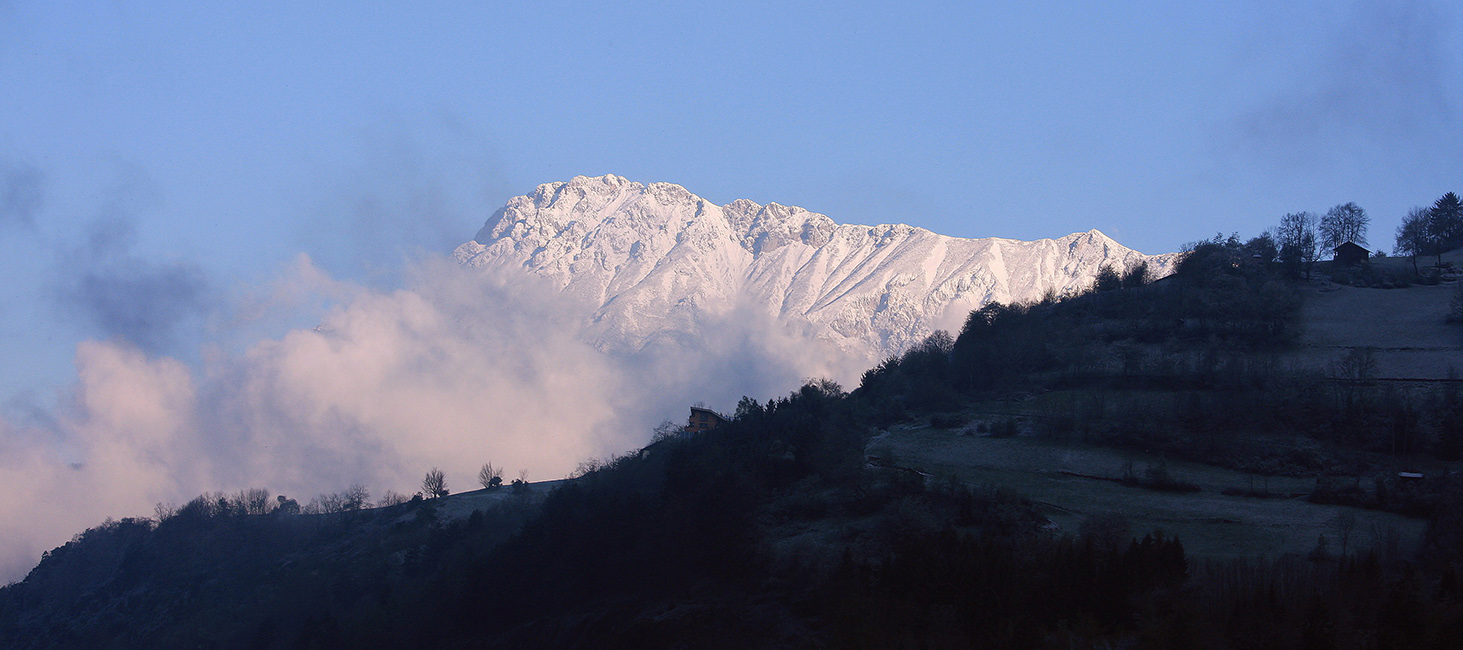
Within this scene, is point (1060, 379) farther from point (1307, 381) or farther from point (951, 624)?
point (951, 624)

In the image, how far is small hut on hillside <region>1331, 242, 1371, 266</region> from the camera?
136875 mm

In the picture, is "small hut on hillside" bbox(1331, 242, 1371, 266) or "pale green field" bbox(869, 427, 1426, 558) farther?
"small hut on hillside" bbox(1331, 242, 1371, 266)

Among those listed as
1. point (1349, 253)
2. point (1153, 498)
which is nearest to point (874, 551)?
point (1153, 498)

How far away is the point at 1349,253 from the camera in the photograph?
452 feet

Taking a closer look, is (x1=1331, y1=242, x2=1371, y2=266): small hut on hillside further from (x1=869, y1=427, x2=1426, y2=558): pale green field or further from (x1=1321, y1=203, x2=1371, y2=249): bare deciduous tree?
(x1=869, y1=427, x2=1426, y2=558): pale green field

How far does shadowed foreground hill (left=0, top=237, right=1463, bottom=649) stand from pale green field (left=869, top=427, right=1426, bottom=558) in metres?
2.10

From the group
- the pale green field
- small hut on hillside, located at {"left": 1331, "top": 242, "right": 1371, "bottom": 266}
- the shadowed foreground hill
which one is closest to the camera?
the shadowed foreground hill

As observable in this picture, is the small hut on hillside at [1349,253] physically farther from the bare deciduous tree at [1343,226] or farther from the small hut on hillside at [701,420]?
the small hut on hillside at [701,420]

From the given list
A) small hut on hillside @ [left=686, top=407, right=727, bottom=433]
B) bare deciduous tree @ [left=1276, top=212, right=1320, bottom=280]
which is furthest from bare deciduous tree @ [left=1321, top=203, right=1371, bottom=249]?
small hut on hillside @ [left=686, top=407, right=727, bottom=433]

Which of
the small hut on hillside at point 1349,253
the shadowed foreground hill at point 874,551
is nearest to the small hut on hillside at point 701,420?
the shadowed foreground hill at point 874,551

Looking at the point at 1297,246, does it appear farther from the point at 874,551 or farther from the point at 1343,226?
the point at 874,551

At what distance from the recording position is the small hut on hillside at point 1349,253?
5389 inches

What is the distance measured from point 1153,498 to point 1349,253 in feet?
289

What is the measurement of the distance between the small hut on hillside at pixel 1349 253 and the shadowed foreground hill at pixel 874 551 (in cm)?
1701
